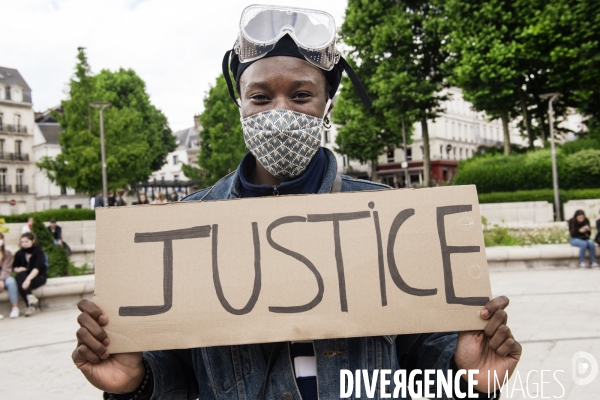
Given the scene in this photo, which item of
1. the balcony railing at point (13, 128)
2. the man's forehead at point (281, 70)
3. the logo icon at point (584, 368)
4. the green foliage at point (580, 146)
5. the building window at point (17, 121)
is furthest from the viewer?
the building window at point (17, 121)

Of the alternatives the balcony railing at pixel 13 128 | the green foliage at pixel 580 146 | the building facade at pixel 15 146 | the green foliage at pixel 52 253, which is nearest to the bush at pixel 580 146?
the green foliage at pixel 580 146

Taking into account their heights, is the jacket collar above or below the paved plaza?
above

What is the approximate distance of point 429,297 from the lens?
1.78 meters

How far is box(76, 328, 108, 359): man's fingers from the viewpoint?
1.66 metres

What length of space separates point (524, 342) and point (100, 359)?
6.11 meters

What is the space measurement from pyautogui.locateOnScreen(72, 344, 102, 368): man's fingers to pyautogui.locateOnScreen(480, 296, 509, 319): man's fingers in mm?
1224

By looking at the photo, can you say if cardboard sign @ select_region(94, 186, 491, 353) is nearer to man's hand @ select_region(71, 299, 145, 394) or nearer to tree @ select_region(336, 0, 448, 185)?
man's hand @ select_region(71, 299, 145, 394)

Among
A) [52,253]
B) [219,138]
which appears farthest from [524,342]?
[219,138]

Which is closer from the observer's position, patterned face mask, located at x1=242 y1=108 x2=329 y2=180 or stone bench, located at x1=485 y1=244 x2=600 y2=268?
patterned face mask, located at x1=242 y1=108 x2=329 y2=180

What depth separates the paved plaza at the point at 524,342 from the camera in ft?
17.7

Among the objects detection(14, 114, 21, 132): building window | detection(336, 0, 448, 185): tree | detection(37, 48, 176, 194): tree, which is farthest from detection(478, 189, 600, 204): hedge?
detection(14, 114, 21, 132): building window

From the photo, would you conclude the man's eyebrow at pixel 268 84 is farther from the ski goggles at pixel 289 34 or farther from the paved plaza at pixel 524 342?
the paved plaza at pixel 524 342

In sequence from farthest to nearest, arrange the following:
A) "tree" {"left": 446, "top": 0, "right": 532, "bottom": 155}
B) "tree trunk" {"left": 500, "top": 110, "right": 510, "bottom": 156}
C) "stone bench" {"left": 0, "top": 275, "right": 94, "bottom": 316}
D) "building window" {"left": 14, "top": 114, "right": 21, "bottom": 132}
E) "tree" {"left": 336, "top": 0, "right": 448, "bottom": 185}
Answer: "building window" {"left": 14, "top": 114, "right": 21, "bottom": 132}, "tree" {"left": 336, "top": 0, "right": 448, "bottom": 185}, "tree trunk" {"left": 500, "top": 110, "right": 510, "bottom": 156}, "tree" {"left": 446, "top": 0, "right": 532, "bottom": 155}, "stone bench" {"left": 0, "top": 275, "right": 94, "bottom": 316}

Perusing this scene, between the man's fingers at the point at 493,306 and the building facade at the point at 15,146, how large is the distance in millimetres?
63526
